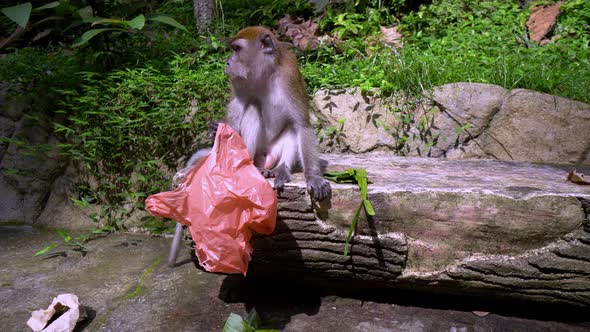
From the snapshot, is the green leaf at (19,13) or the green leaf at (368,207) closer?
the green leaf at (368,207)

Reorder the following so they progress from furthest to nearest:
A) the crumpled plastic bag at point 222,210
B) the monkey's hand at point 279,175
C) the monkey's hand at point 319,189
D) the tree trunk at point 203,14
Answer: the tree trunk at point 203,14 < the monkey's hand at point 279,175 < the monkey's hand at point 319,189 < the crumpled plastic bag at point 222,210

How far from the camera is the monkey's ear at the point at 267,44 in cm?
317

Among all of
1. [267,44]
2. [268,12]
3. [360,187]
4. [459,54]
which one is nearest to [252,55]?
[267,44]

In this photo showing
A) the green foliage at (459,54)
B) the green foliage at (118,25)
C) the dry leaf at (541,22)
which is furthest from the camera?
the dry leaf at (541,22)

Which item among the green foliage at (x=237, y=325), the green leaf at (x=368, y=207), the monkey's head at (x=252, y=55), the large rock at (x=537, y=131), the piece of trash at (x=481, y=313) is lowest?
the piece of trash at (x=481, y=313)

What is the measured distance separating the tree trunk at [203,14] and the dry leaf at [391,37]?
7.70 feet

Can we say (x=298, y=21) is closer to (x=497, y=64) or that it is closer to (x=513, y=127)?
(x=497, y=64)

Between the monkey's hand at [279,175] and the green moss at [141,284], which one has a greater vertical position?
the monkey's hand at [279,175]

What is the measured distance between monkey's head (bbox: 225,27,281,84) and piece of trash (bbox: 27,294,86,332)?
1806mm

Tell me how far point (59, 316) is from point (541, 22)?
6.52 metres

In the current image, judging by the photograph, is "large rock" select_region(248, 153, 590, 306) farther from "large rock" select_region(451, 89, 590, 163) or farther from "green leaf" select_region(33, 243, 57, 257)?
"green leaf" select_region(33, 243, 57, 257)

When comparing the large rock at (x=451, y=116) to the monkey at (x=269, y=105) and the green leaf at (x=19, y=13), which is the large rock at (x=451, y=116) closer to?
the monkey at (x=269, y=105)

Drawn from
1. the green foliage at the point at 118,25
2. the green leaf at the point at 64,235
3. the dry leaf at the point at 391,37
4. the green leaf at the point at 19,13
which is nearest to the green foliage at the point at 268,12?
the dry leaf at the point at 391,37

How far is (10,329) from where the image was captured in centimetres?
288
